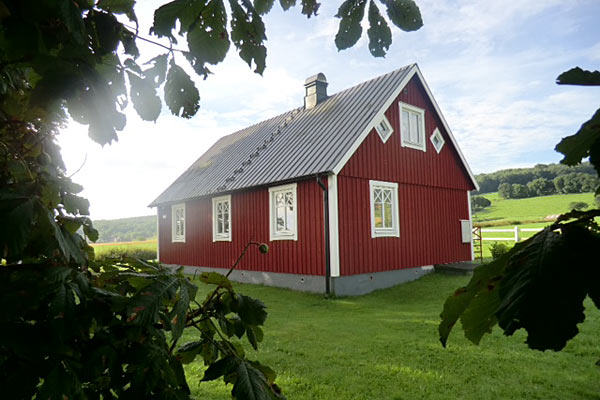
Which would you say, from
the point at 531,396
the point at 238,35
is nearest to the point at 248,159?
the point at 531,396

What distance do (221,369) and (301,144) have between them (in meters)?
10.3

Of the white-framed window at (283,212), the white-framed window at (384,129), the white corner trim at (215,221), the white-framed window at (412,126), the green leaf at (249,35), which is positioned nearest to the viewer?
the green leaf at (249,35)

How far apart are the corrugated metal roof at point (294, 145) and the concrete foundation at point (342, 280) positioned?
2.64m

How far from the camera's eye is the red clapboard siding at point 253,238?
379 inches

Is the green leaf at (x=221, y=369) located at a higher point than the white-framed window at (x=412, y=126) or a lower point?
lower

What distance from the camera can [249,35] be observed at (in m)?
1.28

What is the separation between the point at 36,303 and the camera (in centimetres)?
85

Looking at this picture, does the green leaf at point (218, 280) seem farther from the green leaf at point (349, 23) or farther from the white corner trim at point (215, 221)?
the white corner trim at point (215, 221)

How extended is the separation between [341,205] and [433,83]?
218 inches

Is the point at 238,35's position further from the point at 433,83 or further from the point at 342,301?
the point at 433,83

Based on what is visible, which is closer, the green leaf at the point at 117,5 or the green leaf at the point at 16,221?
the green leaf at the point at 16,221

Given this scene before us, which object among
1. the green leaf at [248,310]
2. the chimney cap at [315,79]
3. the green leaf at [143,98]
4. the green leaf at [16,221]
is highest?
the chimney cap at [315,79]

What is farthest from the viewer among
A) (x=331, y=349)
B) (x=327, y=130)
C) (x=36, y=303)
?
(x=327, y=130)

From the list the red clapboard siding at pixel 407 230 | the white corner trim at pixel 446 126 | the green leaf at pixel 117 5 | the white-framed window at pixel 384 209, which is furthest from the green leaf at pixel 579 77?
the white corner trim at pixel 446 126
